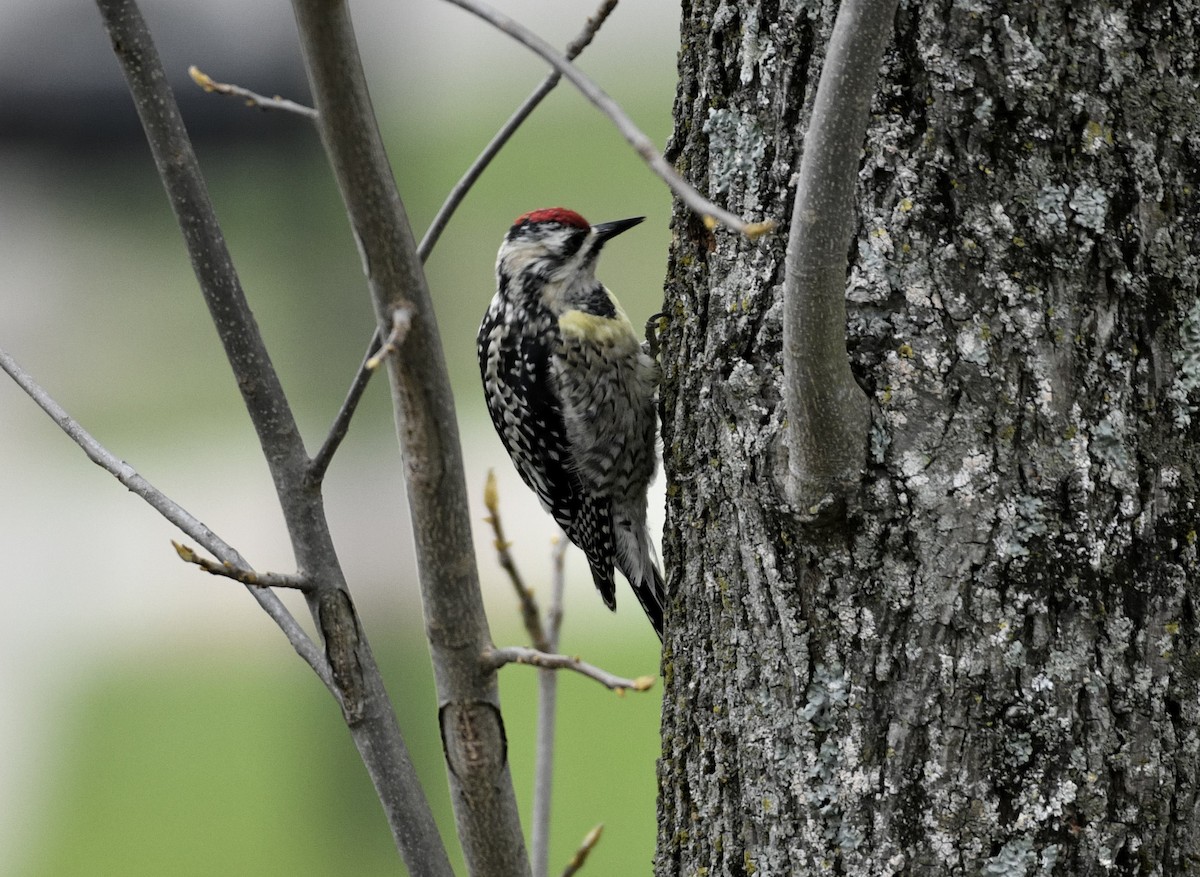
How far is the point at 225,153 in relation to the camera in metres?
5.89

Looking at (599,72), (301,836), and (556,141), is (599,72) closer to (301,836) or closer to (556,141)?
(556,141)

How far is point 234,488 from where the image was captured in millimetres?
7992

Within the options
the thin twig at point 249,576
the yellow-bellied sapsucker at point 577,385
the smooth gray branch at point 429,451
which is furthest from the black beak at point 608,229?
the smooth gray branch at point 429,451

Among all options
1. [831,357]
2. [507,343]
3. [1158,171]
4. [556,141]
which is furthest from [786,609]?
[556,141]

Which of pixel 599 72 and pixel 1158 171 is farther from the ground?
pixel 599 72

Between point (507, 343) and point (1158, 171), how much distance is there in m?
1.71

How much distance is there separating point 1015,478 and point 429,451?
70 cm

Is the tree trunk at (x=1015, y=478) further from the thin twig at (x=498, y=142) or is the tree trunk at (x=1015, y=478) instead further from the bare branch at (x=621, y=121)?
the bare branch at (x=621, y=121)

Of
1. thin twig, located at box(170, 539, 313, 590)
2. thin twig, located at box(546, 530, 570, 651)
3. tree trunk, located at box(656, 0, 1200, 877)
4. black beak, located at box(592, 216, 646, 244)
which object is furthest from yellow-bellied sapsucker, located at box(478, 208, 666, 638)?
thin twig, located at box(170, 539, 313, 590)

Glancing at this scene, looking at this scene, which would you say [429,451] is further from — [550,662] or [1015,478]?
[1015,478]

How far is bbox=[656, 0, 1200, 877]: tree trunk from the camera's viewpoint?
132 cm

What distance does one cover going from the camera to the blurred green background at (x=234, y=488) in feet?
18.6

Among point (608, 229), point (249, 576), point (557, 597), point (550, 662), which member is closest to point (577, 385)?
point (608, 229)

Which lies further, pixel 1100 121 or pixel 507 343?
pixel 507 343
